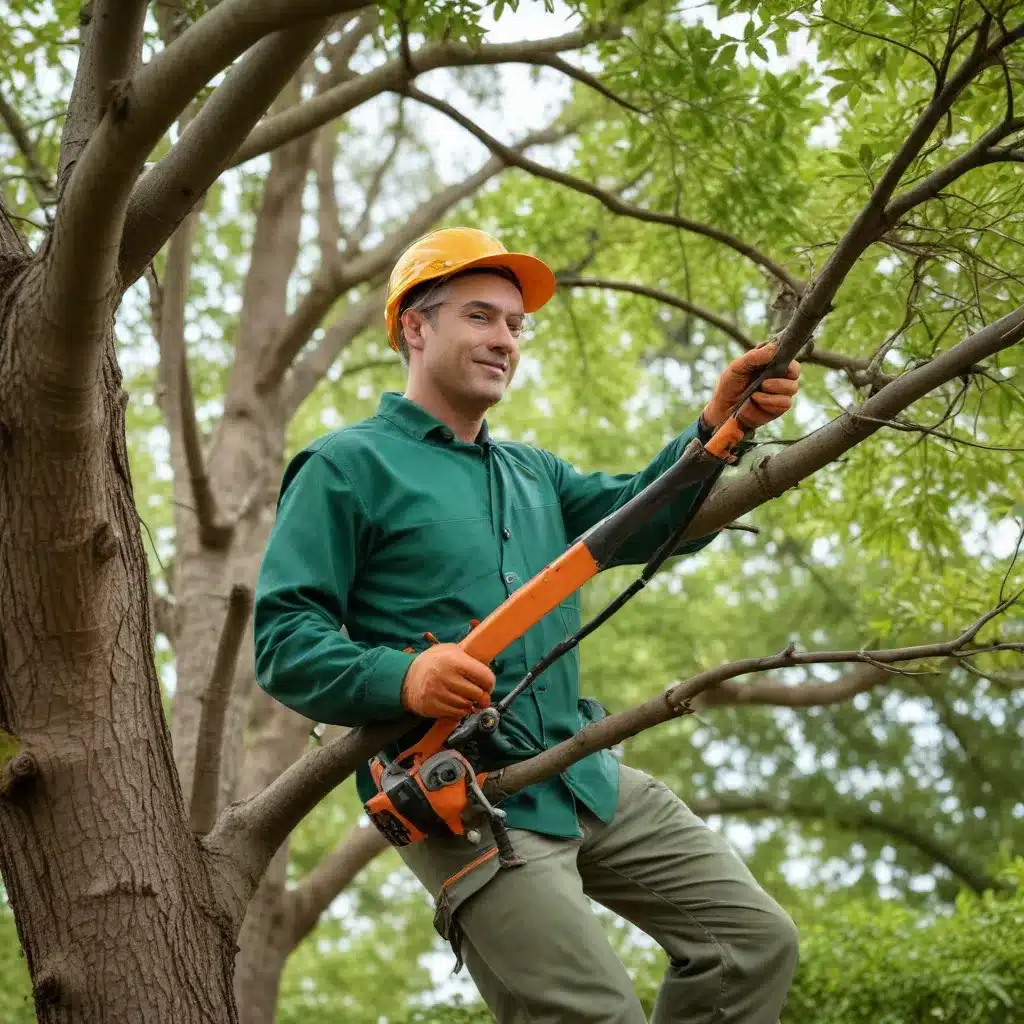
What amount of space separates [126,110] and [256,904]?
18.2 ft

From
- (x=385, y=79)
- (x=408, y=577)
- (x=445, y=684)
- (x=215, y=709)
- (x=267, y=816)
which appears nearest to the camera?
(x=445, y=684)

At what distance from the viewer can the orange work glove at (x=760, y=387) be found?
289cm

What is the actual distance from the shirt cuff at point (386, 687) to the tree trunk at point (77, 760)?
58 cm

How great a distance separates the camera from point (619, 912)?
3209 mm

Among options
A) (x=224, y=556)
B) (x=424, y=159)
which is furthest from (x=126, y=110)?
(x=424, y=159)

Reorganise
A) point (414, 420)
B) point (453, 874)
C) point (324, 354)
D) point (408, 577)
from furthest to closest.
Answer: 1. point (324, 354)
2. point (414, 420)
3. point (408, 577)
4. point (453, 874)

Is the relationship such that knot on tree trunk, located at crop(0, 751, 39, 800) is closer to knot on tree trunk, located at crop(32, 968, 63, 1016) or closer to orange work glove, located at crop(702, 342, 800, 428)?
knot on tree trunk, located at crop(32, 968, 63, 1016)

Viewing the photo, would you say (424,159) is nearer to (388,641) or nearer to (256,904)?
(256,904)

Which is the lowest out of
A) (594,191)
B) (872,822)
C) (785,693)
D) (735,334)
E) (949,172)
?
(949,172)

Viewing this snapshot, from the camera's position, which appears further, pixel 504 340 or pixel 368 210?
pixel 368 210

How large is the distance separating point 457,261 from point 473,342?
8.7 inches

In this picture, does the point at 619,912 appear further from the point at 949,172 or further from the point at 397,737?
the point at 949,172

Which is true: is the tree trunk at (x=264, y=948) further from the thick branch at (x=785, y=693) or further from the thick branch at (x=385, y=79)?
the thick branch at (x=385, y=79)

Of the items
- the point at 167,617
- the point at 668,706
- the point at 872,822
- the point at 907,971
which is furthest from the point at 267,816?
the point at 872,822
